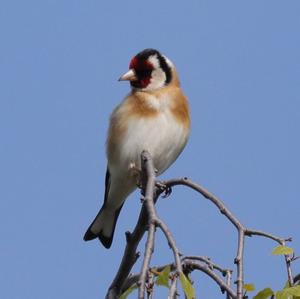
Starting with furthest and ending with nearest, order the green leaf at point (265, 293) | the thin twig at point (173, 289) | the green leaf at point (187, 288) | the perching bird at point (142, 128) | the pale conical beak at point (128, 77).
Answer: the pale conical beak at point (128, 77), the perching bird at point (142, 128), the green leaf at point (265, 293), the green leaf at point (187, 288), the thin twig at point (173, 289)

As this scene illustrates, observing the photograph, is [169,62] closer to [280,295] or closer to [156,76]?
[156,76]

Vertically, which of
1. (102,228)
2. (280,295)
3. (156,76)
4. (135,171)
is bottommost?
(280,295)

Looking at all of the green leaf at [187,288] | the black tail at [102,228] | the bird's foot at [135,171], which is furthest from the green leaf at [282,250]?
the black tail at [102,228]

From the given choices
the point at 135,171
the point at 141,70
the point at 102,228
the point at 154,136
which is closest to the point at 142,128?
the point at 154,136

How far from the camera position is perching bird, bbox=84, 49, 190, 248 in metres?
5.54

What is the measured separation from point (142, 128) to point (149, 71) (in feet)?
2.31

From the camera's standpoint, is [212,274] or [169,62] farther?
[169,62]

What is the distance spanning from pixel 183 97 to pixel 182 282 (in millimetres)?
3648

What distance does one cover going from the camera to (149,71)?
6.05 metres

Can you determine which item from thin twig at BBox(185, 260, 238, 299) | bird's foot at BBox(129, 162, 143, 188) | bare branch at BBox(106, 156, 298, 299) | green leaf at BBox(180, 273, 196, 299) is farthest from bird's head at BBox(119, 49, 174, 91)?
green leaf at BBox(180, 273, 196, 299)

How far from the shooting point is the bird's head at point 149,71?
5930 millimetres

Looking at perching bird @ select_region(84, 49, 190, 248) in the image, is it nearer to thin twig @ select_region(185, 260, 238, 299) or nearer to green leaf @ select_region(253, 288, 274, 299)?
thin twig @ select_region(185, 260, 238, 299)

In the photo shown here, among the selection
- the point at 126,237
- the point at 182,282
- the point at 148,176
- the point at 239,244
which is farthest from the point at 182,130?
the point at 182,282

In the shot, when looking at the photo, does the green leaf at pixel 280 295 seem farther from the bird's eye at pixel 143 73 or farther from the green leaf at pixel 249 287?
the bird's eye at pixel 143 73
